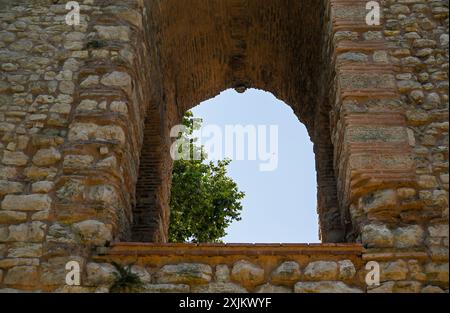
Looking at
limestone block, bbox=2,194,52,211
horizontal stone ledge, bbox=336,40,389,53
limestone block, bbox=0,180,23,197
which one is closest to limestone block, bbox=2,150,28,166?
limestone block, bbox=0,180,23,197

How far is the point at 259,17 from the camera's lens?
7.33m

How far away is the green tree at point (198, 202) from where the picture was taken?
11.4 metres

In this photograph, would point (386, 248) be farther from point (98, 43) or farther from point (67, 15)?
point (67, 15)

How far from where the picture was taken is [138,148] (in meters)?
5.60

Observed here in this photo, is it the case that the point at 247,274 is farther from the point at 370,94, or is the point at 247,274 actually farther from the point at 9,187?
the point at 9,187

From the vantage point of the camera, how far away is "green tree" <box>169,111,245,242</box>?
11406mm

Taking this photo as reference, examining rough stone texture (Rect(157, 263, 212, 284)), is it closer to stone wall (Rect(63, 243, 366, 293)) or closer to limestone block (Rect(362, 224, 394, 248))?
stone wall (Rect(63, 243, 366, 293))

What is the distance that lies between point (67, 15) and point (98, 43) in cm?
55

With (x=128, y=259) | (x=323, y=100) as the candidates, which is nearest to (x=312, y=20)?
(x=323, y=100)

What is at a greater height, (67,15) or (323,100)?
(67,15)

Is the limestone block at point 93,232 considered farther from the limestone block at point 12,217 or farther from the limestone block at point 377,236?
the limestone block at point 377,236

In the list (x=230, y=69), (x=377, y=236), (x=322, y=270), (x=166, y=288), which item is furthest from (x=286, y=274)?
(x=230, y=69)

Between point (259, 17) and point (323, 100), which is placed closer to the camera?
point (323, 100)

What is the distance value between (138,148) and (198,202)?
615 centimetres
